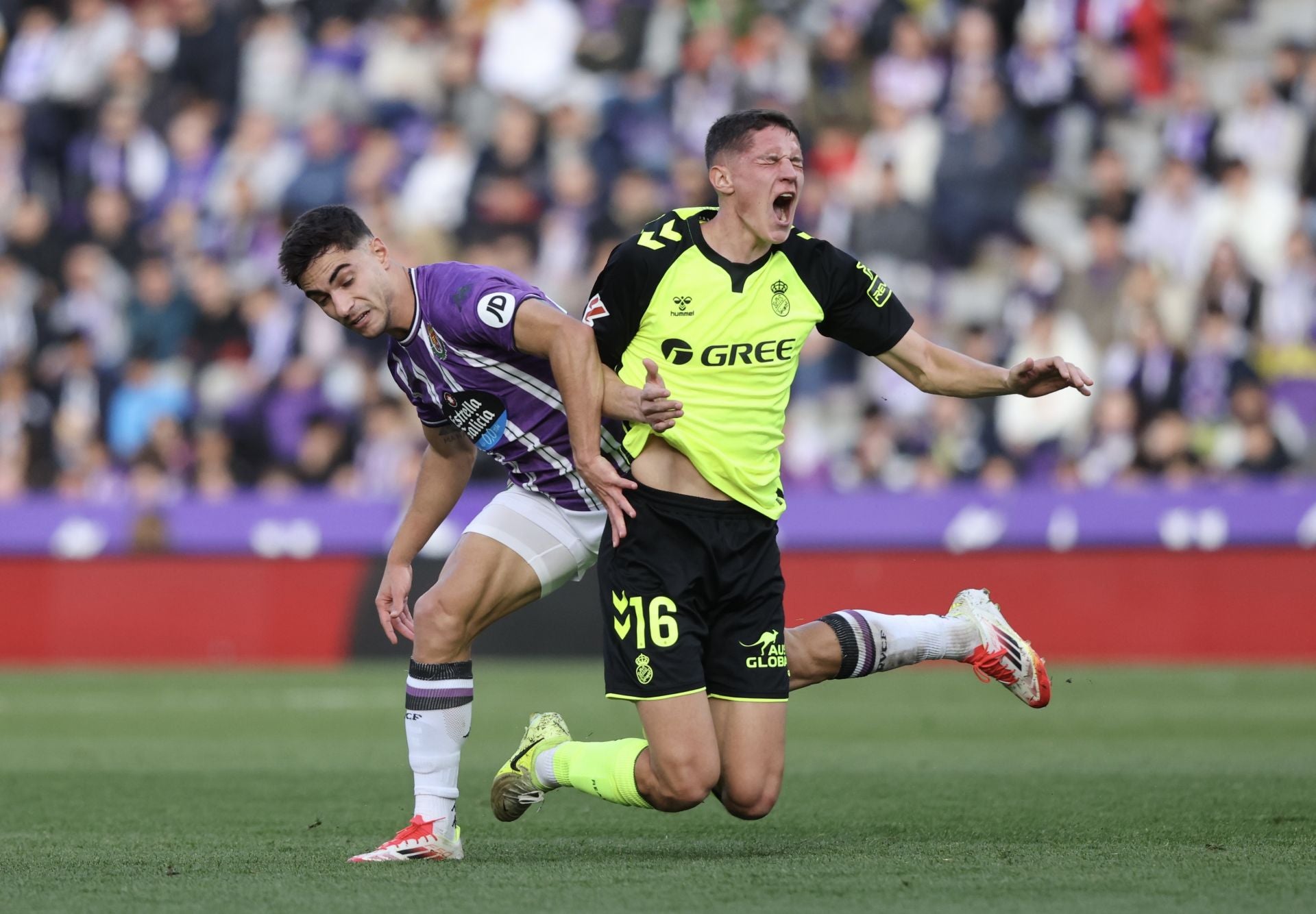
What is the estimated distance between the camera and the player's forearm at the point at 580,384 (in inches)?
234

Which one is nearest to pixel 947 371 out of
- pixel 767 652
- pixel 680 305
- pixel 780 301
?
pixel 780 301

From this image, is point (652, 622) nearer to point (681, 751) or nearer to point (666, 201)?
point (681, 751)

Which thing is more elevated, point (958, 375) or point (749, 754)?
point (958, 375)

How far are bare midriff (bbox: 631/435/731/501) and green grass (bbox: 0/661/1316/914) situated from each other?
3.71 feet

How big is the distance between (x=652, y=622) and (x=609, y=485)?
0.46 m

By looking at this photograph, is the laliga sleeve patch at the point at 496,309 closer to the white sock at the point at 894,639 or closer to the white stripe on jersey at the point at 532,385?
the white stripe on jersey at the point at 532,385

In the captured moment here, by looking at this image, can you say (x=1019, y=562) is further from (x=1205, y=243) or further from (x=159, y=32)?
(x=159, y=32)

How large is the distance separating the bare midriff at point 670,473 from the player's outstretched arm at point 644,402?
6.9 inches

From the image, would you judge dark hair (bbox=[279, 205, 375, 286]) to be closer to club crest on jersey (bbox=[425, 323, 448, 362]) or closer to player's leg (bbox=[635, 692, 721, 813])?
club crest on jersey (bbox=[425, 323, 448, 362])

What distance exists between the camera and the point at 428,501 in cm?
672

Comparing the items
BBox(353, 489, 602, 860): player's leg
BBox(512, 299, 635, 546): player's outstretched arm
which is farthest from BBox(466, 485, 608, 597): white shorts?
BBox(512, 299, 635, 546): player's outstretched arm

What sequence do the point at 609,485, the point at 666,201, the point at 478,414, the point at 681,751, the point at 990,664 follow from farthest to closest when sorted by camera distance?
the point at 666,201, the point at 990,664, the point at 478,414, the point at 681,751, the point at 609,485

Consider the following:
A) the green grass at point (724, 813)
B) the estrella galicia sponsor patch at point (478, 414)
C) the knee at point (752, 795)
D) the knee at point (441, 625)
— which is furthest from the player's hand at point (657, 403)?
the green grass at point (724, 813)

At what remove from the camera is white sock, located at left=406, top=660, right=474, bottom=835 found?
20.3 feet
